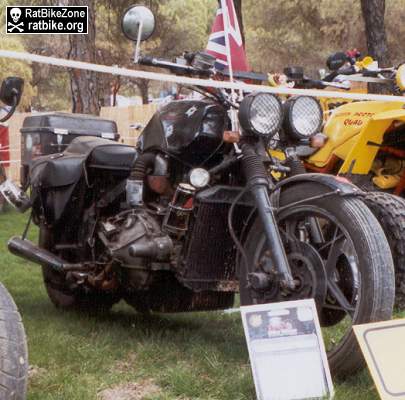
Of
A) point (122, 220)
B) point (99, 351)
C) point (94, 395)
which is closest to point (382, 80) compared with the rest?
point (122, 220)

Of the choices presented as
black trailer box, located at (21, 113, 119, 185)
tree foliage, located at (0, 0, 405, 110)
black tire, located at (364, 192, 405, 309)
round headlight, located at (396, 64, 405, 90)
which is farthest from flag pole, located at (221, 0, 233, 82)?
tree foliage, located at (0, 0, 405, 110)

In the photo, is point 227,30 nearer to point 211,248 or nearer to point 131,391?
point 211,248

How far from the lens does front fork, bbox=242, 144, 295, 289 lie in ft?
9.95

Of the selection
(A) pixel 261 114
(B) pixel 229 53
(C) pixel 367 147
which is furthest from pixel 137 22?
(C) pixel 367 147

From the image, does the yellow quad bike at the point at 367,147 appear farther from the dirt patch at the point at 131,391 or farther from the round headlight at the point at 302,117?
the dirt patch at the point at 131,391

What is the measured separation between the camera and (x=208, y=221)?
3.45 meters

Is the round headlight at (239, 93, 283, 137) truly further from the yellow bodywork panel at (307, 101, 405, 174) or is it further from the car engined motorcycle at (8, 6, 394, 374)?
the yellow bodywork panel at (307, 101, 405, 174)

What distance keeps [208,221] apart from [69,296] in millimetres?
1524

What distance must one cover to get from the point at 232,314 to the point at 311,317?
1756 mm

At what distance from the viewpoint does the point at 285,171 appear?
137 inches

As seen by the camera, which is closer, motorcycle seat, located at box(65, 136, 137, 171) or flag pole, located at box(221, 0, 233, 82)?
flag pole, located at box(221, 0, 233, 82)

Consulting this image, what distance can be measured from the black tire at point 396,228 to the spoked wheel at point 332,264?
29cm

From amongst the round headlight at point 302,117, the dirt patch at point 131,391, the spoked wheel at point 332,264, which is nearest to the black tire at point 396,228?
the spoked wheel at point 332,264

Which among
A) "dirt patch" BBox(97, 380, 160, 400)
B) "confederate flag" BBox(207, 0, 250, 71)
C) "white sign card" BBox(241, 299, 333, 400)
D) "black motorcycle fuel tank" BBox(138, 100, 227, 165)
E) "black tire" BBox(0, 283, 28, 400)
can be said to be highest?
"confederate flag" BBox(207, 0, 250, 71)
